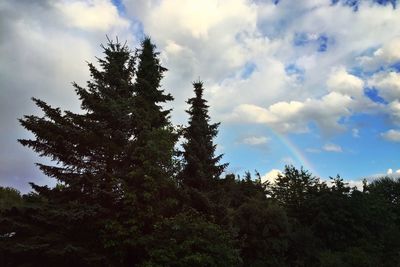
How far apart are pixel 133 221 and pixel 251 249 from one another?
65.0ft

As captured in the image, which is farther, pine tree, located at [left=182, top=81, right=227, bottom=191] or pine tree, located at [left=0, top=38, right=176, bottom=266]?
pine tree, located at [left=182, top=81, right=227, bottom=191]

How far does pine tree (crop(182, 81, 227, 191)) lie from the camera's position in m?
32.7

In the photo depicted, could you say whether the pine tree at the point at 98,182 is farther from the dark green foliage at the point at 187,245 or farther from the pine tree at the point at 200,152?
the pine tree at the point at 200,152

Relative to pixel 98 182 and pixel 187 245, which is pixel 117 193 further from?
pixel 187 245

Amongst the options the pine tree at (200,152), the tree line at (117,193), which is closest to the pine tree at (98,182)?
the tree line at (117,193)

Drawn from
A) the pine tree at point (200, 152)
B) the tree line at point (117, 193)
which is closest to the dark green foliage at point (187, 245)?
the tree line at point (117, 193)

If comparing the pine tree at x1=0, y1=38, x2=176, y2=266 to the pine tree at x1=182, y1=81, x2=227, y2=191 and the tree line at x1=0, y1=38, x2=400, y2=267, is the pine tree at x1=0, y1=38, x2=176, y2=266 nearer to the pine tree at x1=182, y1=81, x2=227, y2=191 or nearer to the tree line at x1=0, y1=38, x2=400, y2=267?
the tree line at x1=0, y1=38, x2=400, y2=267

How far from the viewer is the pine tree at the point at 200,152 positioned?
3266 centimetres

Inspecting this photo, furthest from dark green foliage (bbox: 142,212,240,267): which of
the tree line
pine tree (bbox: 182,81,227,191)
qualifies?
pine tree (bbox: 182,81,227,191)

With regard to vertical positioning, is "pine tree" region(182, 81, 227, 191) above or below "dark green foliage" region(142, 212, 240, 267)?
above

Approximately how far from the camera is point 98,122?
24641mm

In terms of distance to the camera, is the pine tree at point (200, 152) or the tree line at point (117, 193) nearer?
the tree line at point (117, 193)

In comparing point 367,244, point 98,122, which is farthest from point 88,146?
point 367,244

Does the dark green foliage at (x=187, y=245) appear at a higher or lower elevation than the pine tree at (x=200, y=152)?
lower
